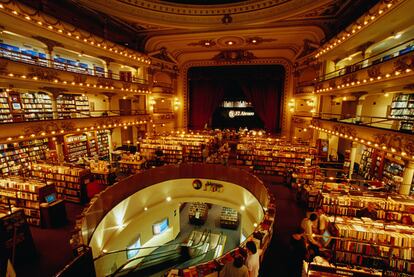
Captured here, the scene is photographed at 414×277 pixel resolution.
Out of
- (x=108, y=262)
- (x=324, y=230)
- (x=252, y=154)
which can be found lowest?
(x=108, y=262)

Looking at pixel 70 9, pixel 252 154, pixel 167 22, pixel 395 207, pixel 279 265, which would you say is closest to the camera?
pixel 279 265

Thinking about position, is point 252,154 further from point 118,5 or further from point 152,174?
point 118,5

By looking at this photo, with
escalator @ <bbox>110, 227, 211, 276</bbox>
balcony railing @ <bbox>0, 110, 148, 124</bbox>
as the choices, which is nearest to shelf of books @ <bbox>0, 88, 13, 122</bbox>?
balcony railing @ <bbox>0, 110, 148, 124</bbox>

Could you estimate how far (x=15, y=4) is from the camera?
20.6 feet

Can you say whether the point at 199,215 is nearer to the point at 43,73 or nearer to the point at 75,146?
the point at 75,146

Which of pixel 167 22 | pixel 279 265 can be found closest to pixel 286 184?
pixel 279 265

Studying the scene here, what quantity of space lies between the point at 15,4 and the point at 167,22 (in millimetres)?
6149

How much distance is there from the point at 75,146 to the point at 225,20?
10354mm

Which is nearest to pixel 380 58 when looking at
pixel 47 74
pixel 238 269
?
pixel 238 269

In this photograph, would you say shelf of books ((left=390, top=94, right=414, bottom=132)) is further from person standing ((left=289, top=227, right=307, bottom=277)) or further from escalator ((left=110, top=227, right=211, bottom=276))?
escalator ((left=110, top=227, right=211, bottom=276))

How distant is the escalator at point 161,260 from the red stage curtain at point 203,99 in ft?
28.3

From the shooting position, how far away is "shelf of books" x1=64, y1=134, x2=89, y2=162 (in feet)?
34.9

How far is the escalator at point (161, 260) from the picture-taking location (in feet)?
19.7

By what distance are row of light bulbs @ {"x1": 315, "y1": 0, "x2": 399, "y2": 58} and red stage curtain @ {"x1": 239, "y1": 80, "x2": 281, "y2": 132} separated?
16.8 ft
